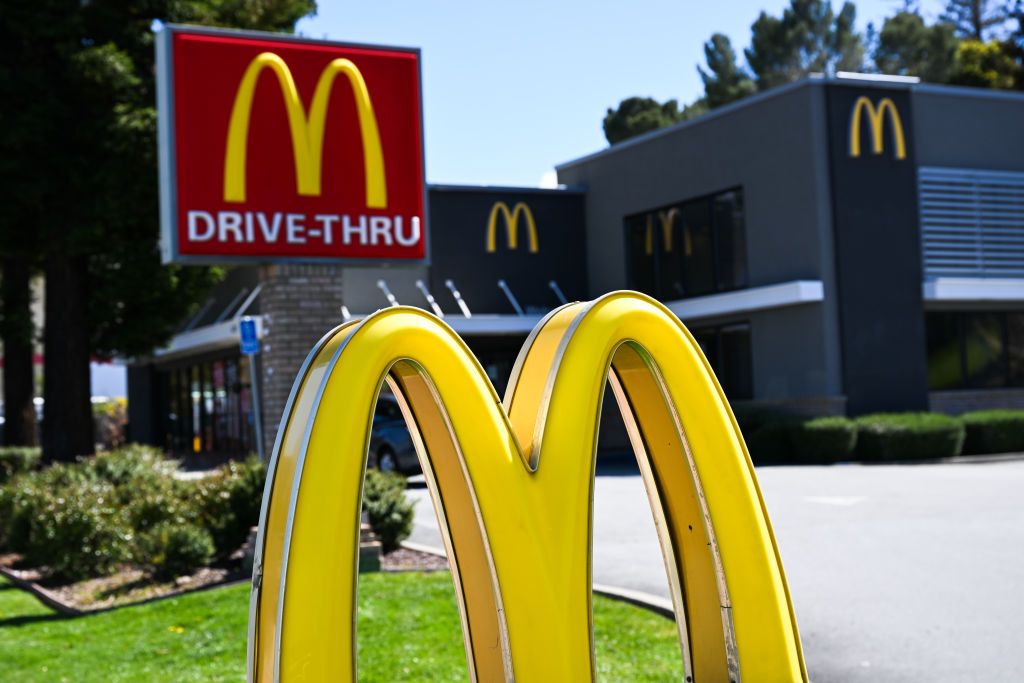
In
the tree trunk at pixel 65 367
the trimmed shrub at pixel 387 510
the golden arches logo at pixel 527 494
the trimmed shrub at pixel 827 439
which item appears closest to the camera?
the golden arches logo at pixel 527 494

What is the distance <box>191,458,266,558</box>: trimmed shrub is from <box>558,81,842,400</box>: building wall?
52.9 ft

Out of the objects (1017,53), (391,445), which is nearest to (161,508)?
(391,445)

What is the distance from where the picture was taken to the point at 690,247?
2909 cm

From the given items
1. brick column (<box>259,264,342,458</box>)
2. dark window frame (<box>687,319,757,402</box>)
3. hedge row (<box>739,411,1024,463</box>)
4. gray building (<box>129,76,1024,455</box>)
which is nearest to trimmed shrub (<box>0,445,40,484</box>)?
gray building (<box>129,76,1024,455</box>)

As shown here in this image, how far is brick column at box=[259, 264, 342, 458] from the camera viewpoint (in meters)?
12.2

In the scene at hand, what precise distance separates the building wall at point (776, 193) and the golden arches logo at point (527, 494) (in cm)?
2151

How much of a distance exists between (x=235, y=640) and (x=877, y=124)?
2096cm

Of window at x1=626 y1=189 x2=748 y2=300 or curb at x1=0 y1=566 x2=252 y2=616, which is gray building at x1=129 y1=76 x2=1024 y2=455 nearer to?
window at x1=626 y1=189 x2=748 y2=300

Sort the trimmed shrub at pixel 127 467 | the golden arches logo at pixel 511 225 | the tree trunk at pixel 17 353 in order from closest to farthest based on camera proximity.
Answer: the trimmed shrub at pixel 127 467
the tree trunk at pixel 17 353
the golden arches logo at pixel 511 225

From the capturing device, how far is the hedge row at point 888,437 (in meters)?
22.4

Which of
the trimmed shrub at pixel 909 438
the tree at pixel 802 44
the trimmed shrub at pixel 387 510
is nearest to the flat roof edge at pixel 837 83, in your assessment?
the trimmed shrub at pixel 909 438

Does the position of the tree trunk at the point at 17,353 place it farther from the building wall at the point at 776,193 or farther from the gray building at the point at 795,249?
the building wall at the point at 776,193

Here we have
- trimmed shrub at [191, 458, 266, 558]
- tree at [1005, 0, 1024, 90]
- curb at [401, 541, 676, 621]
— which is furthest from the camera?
tree at [1005, 0, 1024, 90]

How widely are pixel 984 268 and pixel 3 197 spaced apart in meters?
20.3
